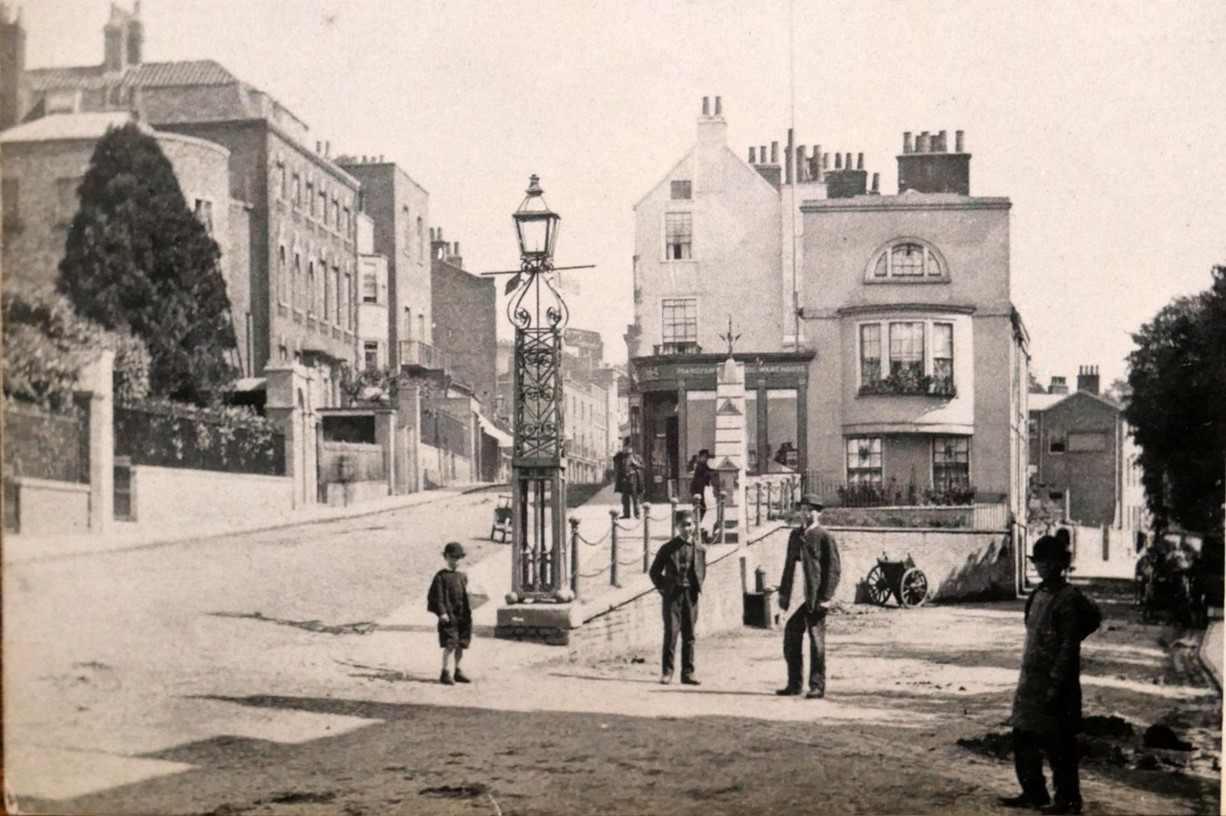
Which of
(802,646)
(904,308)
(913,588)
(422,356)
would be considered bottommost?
(802,646)

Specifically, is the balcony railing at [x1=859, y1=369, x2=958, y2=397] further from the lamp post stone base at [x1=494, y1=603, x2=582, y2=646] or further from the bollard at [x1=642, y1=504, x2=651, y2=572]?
the lamp post stone base at [x1=494, y1=603, x2=582, y2=646]

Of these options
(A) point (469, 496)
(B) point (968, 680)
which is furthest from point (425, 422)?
(B) point (968, 680)

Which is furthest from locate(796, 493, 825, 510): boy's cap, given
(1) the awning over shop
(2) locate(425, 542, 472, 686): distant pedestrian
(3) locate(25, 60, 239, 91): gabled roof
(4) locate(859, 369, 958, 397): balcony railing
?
(3) locate(25, 60, 239, 91): gabled roof

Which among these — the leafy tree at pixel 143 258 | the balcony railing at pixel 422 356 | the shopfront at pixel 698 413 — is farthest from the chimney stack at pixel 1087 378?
the leafy tree at pixel 143 258

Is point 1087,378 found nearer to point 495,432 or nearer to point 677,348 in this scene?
point 677,348

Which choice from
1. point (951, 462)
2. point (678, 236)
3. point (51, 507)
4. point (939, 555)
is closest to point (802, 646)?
point (939, 555)
